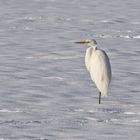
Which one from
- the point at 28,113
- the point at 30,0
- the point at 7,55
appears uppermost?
the point at 28,113

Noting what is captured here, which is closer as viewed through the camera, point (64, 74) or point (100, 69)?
point (100, 69)

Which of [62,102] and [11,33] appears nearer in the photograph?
[62,102]

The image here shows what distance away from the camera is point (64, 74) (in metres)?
12.2

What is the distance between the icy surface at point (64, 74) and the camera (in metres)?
8.49

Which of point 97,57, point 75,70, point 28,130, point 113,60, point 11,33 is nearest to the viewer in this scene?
point 28,130

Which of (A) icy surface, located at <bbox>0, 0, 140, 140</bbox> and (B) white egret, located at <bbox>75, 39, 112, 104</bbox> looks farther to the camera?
(B) white egret, located at <bbox>75, 39, 112, 104</bbox>

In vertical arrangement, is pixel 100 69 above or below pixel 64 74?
above

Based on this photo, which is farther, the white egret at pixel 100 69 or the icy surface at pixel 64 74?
the white egret at pixel 100 69

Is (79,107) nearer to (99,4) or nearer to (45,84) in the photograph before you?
(45,84)

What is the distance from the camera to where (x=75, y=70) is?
12617 millimetres

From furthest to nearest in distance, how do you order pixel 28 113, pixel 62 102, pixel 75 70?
pixel 75 70, pixel 62 102, pixel 28 113

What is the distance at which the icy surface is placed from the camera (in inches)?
334

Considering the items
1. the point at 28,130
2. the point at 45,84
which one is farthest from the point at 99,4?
the point at 28,130

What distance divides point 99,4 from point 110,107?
13.7 metres
